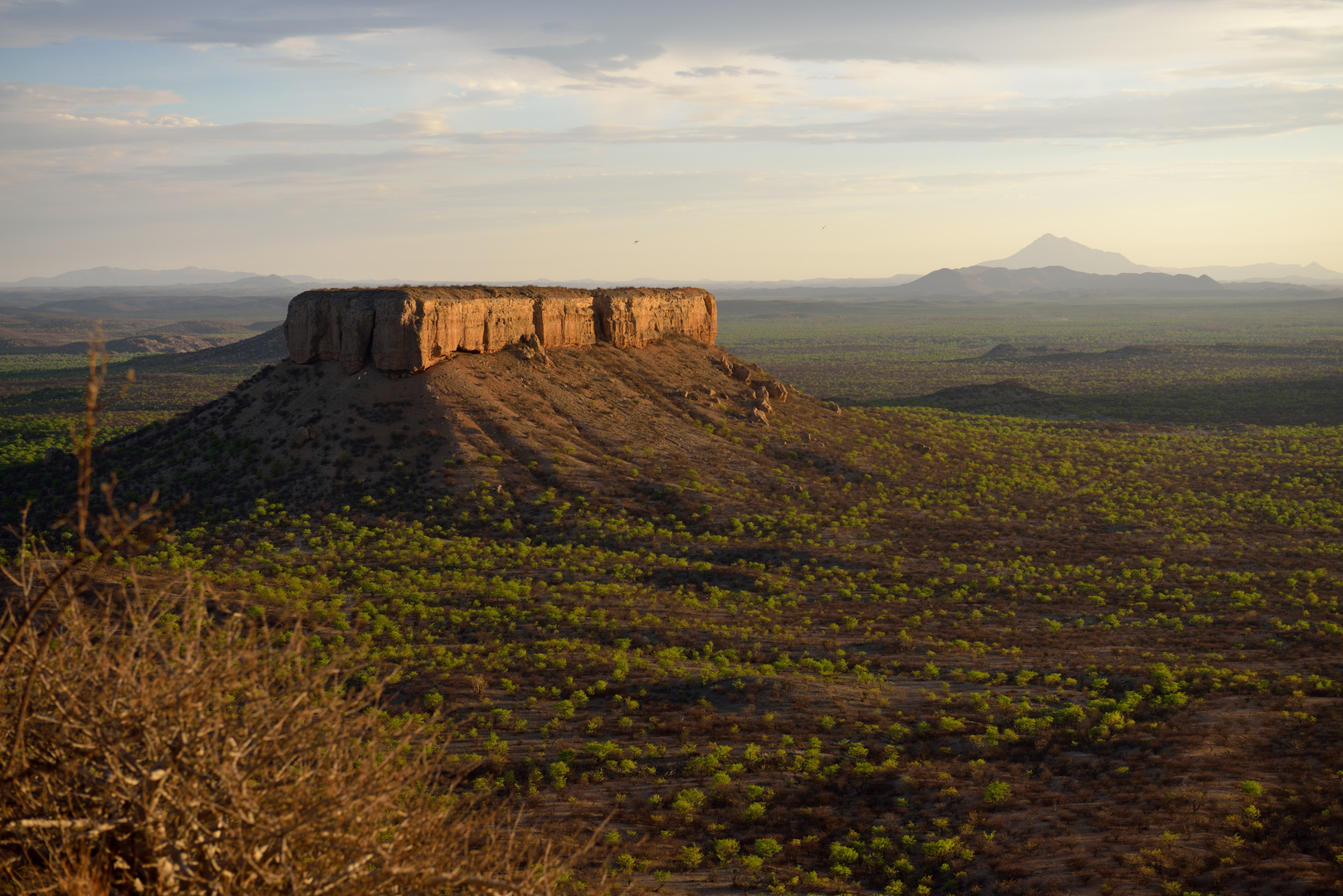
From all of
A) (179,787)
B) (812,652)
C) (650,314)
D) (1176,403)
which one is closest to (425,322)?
(650,314)

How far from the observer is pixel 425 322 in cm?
3944

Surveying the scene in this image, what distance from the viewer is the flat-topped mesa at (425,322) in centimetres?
3919

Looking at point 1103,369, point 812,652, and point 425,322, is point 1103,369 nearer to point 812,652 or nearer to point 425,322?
point 425,322

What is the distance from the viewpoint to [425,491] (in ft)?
116

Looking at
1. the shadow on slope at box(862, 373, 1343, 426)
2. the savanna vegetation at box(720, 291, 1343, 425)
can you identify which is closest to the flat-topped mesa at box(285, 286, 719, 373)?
the shadow on slope at box(862, 373, 1343, 426)

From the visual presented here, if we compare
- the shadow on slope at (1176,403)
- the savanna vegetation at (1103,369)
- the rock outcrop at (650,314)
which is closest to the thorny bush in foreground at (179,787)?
the rock outcrop at (650,314)

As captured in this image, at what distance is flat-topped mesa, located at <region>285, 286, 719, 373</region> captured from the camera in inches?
1543

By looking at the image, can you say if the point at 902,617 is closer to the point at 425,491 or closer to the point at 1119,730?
the point at 1119,730

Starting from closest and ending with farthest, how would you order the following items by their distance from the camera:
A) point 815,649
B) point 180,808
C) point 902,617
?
point 180,808, point 815,649, point 902,617

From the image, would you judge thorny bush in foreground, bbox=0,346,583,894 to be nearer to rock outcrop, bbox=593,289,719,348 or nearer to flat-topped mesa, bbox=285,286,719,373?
flat-topped mesa, bbox=285,286,719,373

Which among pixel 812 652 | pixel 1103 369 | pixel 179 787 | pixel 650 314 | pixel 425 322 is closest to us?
pixel 179 787

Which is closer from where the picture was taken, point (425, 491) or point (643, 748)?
point (643, 748)

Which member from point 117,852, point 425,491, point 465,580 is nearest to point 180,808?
point 117,852

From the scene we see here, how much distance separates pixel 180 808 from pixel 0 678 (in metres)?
2.35
